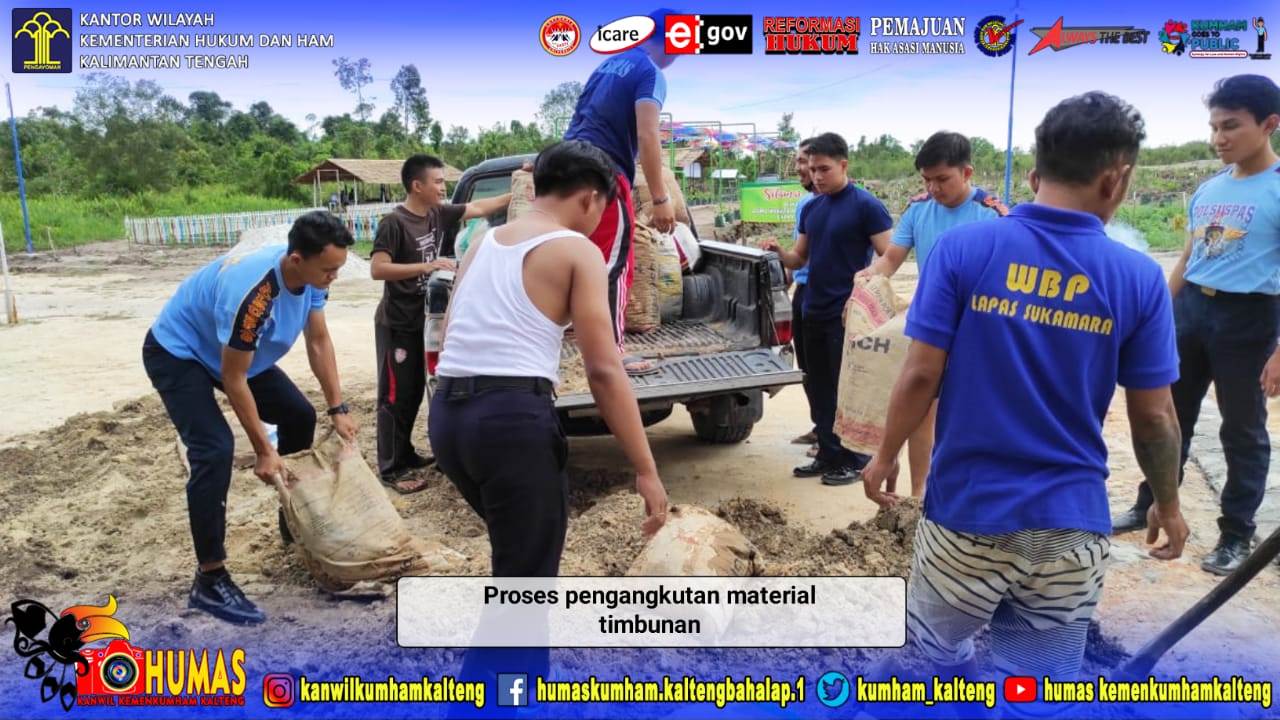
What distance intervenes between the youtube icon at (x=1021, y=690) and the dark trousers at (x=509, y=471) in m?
1.19

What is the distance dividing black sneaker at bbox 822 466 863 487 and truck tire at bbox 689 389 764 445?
0.58 m

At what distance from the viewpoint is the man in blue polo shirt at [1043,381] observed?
1.85 metres

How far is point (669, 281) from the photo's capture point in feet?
18.6

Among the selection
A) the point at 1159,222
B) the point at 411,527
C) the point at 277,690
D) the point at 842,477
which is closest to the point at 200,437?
the point at 277,690

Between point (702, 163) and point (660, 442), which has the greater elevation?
point (702, 163)

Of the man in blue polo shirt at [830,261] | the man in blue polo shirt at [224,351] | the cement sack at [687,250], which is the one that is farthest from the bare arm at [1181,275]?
the man in blue polo shirt at [224,351]

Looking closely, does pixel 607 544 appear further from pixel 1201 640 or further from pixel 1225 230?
pixel 1225 230

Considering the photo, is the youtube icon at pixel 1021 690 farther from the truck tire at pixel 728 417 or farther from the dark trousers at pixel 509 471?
the truck tire at pixel 728 417

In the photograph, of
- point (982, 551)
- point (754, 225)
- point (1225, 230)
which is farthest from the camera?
point (754, 225)

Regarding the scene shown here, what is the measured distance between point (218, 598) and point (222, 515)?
1.04 ft

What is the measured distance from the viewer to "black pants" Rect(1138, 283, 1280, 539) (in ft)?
12.0

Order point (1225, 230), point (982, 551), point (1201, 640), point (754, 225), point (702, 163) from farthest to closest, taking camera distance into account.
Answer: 1. point (702, 163)
2. point (754, 225)
3. point (1225, 230)
4. point (1201, 640)
5. point (982, 551)

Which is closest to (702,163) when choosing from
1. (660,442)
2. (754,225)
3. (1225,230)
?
(754,225)

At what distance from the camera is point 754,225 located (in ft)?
67.3
